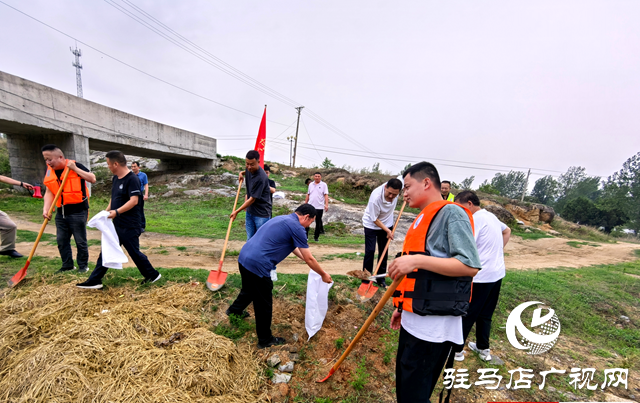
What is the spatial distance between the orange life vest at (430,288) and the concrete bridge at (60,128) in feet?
48.0

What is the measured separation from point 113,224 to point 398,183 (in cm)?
437

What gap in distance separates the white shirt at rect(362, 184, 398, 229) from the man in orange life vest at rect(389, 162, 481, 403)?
8.38 ft

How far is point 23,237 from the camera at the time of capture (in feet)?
22.2

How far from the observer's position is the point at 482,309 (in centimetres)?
321

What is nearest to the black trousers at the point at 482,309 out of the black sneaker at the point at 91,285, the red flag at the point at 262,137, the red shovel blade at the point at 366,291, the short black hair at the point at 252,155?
the red shovel blade at the point at 366,291

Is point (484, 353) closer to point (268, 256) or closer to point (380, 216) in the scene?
point (380, 216)

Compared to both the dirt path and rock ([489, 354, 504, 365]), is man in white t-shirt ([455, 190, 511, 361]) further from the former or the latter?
the dirt path

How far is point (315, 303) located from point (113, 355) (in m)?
2.06

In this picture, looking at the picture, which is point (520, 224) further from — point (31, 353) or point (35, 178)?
point (35, 178)

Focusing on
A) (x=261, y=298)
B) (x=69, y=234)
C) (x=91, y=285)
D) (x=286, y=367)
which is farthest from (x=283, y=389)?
(x=69, y=234)

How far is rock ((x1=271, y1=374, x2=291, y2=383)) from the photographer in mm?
2705

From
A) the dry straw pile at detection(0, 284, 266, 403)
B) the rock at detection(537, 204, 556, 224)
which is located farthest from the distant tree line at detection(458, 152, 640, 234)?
the dry straw pile at detection(0, 284, 266, 403)

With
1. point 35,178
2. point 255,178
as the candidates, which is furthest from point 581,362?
point 35,178

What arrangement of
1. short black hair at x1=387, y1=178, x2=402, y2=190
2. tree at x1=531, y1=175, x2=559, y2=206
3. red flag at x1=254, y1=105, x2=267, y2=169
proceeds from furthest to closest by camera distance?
1. tree at x1=531, y1=175, x2=559, y2=206
2. red flag at x1=254, y1=105, x2=267, y2=169
3. short black hair at x1=387, y1=178, x2=402, y2=190
